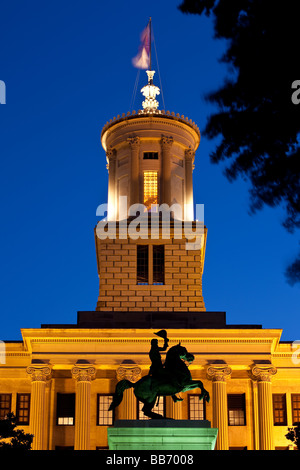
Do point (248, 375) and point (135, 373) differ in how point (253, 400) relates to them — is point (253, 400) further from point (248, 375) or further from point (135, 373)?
point (135, 373)

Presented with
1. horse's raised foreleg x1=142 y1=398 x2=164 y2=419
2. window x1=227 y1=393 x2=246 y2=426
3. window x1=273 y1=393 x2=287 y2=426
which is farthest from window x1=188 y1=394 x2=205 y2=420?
horse's raised foreleg x1=142 y1=398 x2=164 y2=419

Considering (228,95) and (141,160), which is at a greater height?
(141,160)

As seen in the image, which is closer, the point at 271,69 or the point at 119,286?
the point at 271,69

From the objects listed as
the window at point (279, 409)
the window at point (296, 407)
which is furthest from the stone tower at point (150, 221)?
the window at point (296, 407)

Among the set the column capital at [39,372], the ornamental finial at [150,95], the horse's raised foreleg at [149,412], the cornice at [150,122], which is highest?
the ornamental finial at [150,95]

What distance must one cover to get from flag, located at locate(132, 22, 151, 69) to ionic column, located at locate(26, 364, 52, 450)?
26.4m

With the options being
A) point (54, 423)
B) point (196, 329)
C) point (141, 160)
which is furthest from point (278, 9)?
point (141, 160)

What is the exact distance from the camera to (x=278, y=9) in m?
18.5

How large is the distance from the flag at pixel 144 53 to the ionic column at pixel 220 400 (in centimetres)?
2598

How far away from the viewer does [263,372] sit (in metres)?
55.8

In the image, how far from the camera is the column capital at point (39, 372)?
2164 inches

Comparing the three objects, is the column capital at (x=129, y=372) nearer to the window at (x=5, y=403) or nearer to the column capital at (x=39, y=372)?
the column capital at (x=39, y=372)
